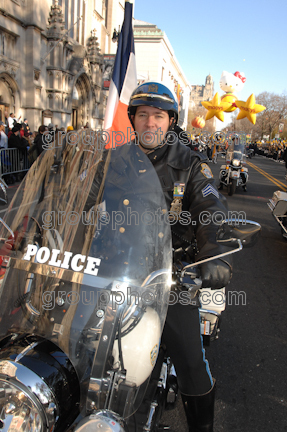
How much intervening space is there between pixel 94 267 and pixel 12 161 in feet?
30.0

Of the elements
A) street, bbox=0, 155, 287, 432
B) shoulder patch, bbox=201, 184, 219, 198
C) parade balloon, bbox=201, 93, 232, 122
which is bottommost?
street, bbox=0, 155, 287, 432

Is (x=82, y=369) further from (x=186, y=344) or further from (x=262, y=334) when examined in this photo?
(x=262, y=334)

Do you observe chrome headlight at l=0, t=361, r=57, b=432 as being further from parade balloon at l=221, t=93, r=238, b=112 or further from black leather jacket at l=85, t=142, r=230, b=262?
parade balloon at l=221, t=93, r=238, b=112

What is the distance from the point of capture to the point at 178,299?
5.30 ft

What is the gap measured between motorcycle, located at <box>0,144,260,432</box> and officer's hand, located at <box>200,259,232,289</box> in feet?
0.21

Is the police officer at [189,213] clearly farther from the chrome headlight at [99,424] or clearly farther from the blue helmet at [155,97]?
the chrome headlight at [99,424]

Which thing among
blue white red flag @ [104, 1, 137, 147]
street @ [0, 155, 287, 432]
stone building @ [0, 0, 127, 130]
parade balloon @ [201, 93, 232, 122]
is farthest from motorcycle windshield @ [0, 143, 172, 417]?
parade balloon @ [201, 93, 232, 122]

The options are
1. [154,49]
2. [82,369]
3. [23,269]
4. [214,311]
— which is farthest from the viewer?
[154,49]

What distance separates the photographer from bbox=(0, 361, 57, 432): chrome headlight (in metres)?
0.98

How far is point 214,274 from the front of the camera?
4.64 ft

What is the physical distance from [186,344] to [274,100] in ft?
189

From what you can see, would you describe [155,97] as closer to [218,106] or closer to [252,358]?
[252,358]

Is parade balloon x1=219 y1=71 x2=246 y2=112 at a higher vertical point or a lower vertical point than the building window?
lower

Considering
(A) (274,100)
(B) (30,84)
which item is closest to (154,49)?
(A) (274,100)
